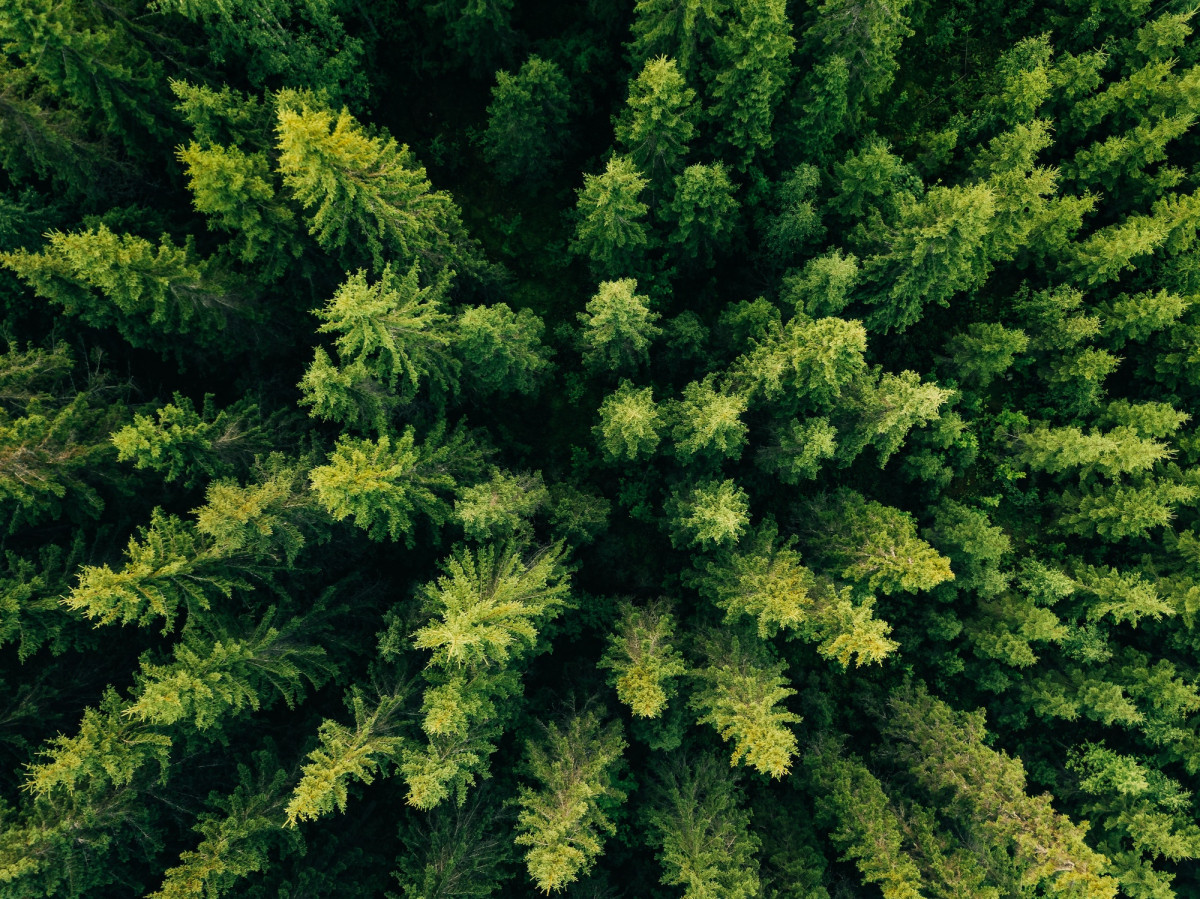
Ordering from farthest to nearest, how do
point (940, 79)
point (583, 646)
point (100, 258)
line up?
1. point (940, 79)
2. point (583, 646)
3. point (100, 258)

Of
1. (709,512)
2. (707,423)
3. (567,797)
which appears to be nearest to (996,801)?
(709,512)

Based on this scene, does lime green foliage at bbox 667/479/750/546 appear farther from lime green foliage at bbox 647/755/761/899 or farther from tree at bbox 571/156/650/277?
tree at bbox 571/156/650/277

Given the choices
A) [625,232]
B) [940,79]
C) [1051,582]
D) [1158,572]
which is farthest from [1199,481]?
[625,232]

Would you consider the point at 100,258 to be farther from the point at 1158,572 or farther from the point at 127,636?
the point at 1158,572

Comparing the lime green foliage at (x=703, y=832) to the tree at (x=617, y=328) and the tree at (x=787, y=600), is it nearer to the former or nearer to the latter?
the tree at (x=787, y=600)

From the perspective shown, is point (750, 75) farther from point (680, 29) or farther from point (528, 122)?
point (528, 122)

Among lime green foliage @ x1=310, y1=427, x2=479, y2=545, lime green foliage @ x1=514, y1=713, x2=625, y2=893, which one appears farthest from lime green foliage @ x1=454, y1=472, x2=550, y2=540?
lime green foliage @ x1=514, y1=713, x2=625, y2=893

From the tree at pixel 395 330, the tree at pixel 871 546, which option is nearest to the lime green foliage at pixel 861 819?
the tree at pixel 871 546
